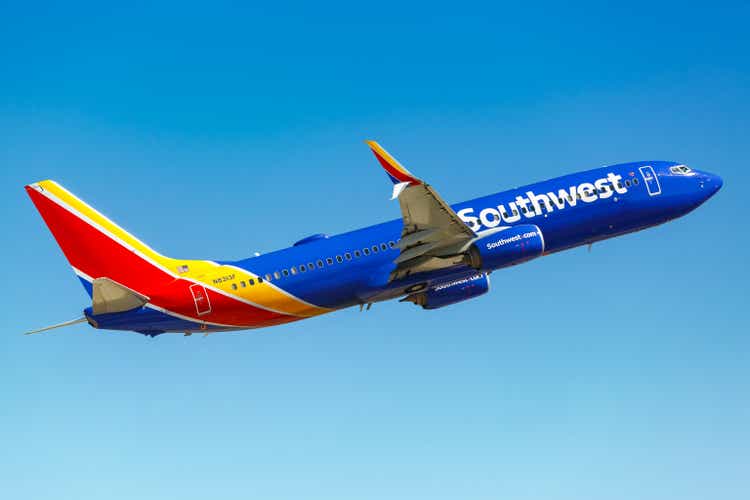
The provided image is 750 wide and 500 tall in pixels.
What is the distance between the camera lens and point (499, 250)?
52.2 metres

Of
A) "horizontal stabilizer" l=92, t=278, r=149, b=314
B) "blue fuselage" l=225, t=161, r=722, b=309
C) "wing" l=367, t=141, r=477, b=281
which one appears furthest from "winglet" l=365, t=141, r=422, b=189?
"horizontal stabilizer" l=92, t=278, r=149, b=314

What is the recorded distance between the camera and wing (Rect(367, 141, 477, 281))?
48.1 meters

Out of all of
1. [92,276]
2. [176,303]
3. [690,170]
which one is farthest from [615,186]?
[92,276]

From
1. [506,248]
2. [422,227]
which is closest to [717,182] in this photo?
[506,248]

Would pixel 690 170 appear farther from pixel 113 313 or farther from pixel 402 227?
pixel 113 313

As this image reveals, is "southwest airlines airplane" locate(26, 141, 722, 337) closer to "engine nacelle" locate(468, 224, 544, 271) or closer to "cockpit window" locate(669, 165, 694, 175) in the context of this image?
"engine nacelle" locate(468, 224, 544, 271)

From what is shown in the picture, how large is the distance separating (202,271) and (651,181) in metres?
28.4

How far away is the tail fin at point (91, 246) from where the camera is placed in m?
51.0

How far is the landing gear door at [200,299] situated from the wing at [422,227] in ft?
34.6

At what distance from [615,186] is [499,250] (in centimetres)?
1041

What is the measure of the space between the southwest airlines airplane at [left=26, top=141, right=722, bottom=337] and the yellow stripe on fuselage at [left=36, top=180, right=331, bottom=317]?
6 centimetres

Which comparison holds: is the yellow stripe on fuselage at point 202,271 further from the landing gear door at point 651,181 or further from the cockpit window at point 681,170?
the cockpit window at point 681,170

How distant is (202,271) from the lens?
171ft

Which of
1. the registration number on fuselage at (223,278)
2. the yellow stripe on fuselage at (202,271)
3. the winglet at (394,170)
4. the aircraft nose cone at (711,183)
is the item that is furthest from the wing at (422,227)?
the aircraft nose cone at (711,183)
